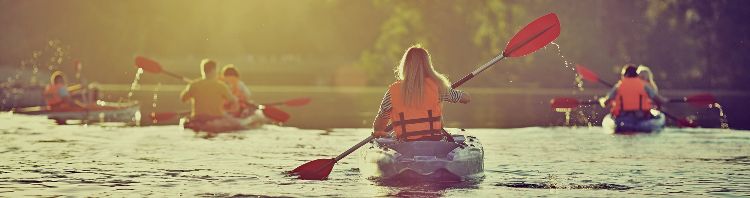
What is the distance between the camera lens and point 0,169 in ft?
58.6

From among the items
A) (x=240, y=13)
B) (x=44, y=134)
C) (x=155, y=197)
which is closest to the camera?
(x=155, y=197)

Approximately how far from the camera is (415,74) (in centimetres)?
1542

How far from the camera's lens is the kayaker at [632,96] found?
2539 cm

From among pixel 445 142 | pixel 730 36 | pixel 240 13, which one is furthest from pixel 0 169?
pixel 240 13

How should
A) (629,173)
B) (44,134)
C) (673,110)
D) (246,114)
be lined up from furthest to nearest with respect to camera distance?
(673,110) → (246,114) → (44,134) → (629,173)

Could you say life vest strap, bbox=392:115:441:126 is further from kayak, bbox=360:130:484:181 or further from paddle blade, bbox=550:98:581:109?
paddle blade, bbox=550:98:581:109

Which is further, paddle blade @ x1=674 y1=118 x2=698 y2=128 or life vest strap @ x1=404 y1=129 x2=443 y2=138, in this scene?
paddle blade @ x1=674 y1=118 x2=698 y2=128

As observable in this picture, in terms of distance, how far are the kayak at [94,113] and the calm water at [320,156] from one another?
318cm

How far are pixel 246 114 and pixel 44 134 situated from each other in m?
3.90

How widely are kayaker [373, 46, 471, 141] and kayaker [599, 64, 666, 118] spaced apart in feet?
33.3

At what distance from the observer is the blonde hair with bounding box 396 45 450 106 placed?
1540 centimetres

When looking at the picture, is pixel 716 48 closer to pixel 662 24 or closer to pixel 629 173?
pixel 662 24

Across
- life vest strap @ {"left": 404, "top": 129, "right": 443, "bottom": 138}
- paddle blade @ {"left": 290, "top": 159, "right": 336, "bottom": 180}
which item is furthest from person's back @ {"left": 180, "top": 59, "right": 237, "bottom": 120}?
life vest strap @ {"left": 404, "top": 129, "right": 443, "bottom": 138}

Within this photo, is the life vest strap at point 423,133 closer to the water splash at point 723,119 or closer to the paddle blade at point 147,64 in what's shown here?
the water splash at point 723,119
